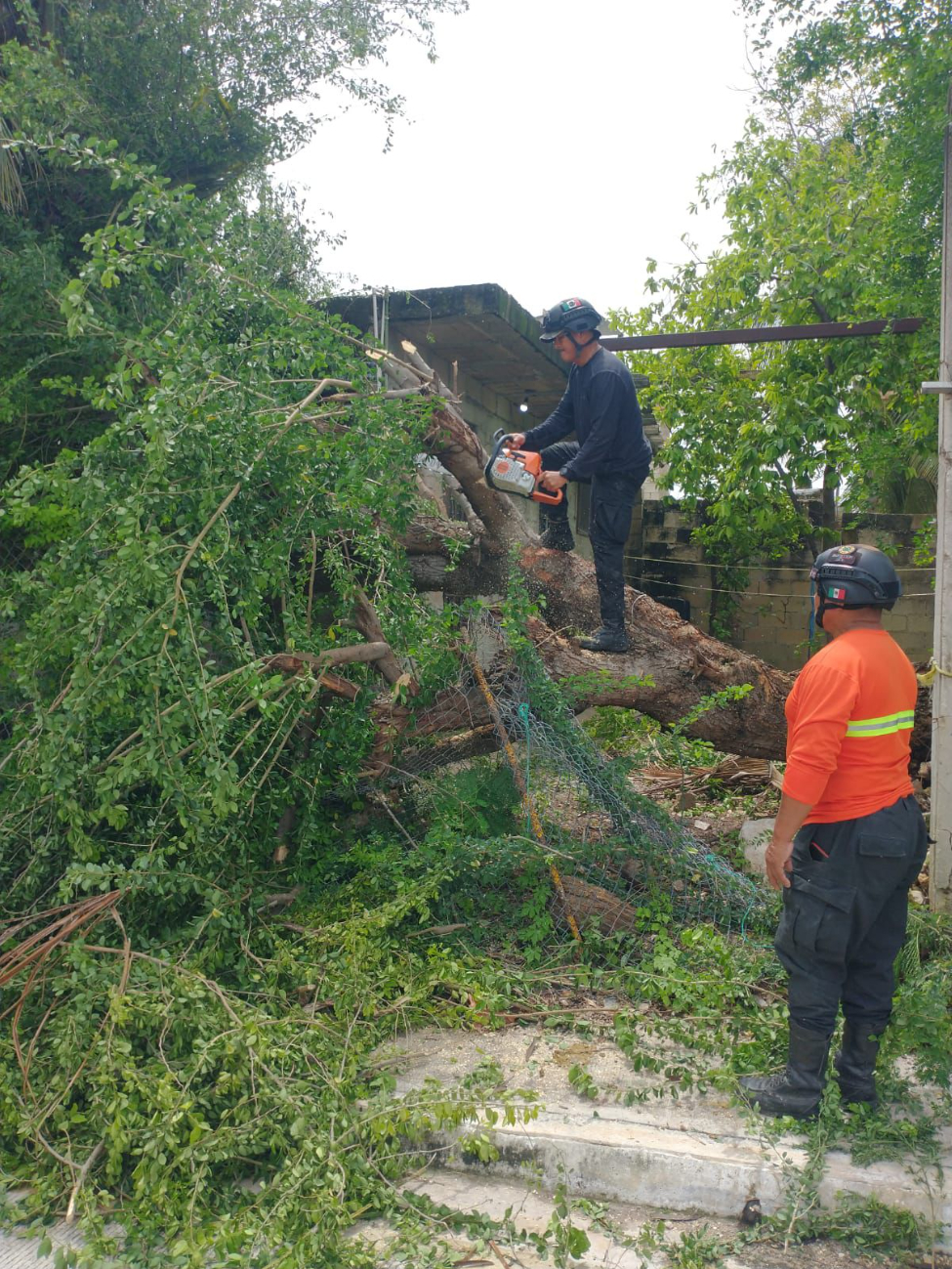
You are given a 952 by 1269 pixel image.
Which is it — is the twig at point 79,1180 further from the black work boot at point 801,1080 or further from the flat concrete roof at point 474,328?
the flat concrete roof at point 474,328

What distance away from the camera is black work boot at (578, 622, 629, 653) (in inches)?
219

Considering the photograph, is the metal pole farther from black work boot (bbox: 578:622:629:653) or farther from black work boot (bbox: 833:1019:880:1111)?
black work boot (bbox: 578:622:629:653)

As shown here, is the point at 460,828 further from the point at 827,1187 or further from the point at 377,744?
the point at 827,1187

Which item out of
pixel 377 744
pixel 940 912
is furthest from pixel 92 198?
pixel 940 912

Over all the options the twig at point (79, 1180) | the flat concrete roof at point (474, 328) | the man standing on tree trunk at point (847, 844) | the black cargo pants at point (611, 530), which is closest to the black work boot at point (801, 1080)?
the man standing on tree trunk at point (847, 844)

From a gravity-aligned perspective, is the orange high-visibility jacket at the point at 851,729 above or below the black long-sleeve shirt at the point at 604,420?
below

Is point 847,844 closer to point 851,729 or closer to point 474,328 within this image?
point 851,729

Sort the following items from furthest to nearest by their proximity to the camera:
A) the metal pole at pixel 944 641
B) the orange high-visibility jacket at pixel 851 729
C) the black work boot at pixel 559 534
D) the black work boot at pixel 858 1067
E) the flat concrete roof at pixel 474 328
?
1. the flat concrete roof at pixel 474 328
2. the black work boot at pixel 559 534
3. the metal pole at pixel 944 641
4. the black work boot at pixel 858 1067
5. the orange high-visibility jacket at pixel 851 729

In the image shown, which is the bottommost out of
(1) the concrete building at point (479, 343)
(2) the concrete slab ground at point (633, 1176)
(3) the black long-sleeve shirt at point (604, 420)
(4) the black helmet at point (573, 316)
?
(2) the concrete slab ground at point (633, 1176)

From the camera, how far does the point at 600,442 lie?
5.27 metres

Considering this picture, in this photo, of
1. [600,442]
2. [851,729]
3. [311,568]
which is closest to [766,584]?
[600,442]

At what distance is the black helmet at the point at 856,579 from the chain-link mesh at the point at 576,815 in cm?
185

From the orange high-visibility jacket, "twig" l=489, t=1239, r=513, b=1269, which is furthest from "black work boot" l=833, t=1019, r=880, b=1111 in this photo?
"twig" l=489, t=1239, r=513, b=1269

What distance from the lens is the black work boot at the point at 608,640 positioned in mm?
5562
